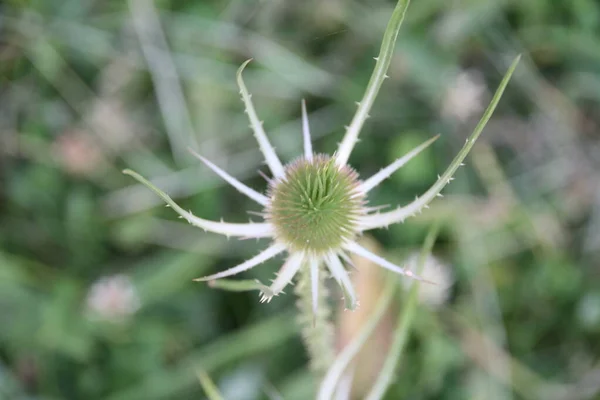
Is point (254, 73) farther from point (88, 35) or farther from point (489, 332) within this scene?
point (489, 332)

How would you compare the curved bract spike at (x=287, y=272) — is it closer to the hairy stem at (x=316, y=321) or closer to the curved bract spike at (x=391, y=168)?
the hairy stem at (x=316, y=321)

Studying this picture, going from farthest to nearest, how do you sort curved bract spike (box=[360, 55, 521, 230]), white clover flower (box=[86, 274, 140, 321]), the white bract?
white clover flower (box=[86, 274, 140, 321])
the white bract
curved bract spike (box=[360, 55, 521, 230])

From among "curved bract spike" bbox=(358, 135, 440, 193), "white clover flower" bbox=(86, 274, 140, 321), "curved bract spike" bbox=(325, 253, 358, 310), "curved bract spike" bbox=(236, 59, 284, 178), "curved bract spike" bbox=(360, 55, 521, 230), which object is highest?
"white clover flower" bbox=(86, 274, 140, 321)

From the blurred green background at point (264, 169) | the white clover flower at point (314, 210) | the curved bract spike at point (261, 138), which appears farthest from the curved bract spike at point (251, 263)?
the blurred green background at point (264, 169)

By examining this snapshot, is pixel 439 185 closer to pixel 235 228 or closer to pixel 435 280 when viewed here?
pixel 235 228

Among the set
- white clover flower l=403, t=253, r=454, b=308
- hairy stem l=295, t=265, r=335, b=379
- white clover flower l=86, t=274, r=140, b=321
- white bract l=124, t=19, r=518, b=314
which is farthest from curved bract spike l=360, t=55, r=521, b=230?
white clover flower l=86, t=274, r=140, b=321

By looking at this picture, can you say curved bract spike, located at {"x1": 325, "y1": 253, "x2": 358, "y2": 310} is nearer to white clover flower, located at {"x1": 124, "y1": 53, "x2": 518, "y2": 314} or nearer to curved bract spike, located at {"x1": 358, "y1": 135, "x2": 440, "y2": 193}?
white clover flower, located at {"x1": 124, "y1": 53, "x2": 518, "y2": 314}

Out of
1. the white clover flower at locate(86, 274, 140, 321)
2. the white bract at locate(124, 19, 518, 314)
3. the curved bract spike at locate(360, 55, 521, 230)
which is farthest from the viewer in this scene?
the white clover flower at locate(86, 274, 140, 321)
